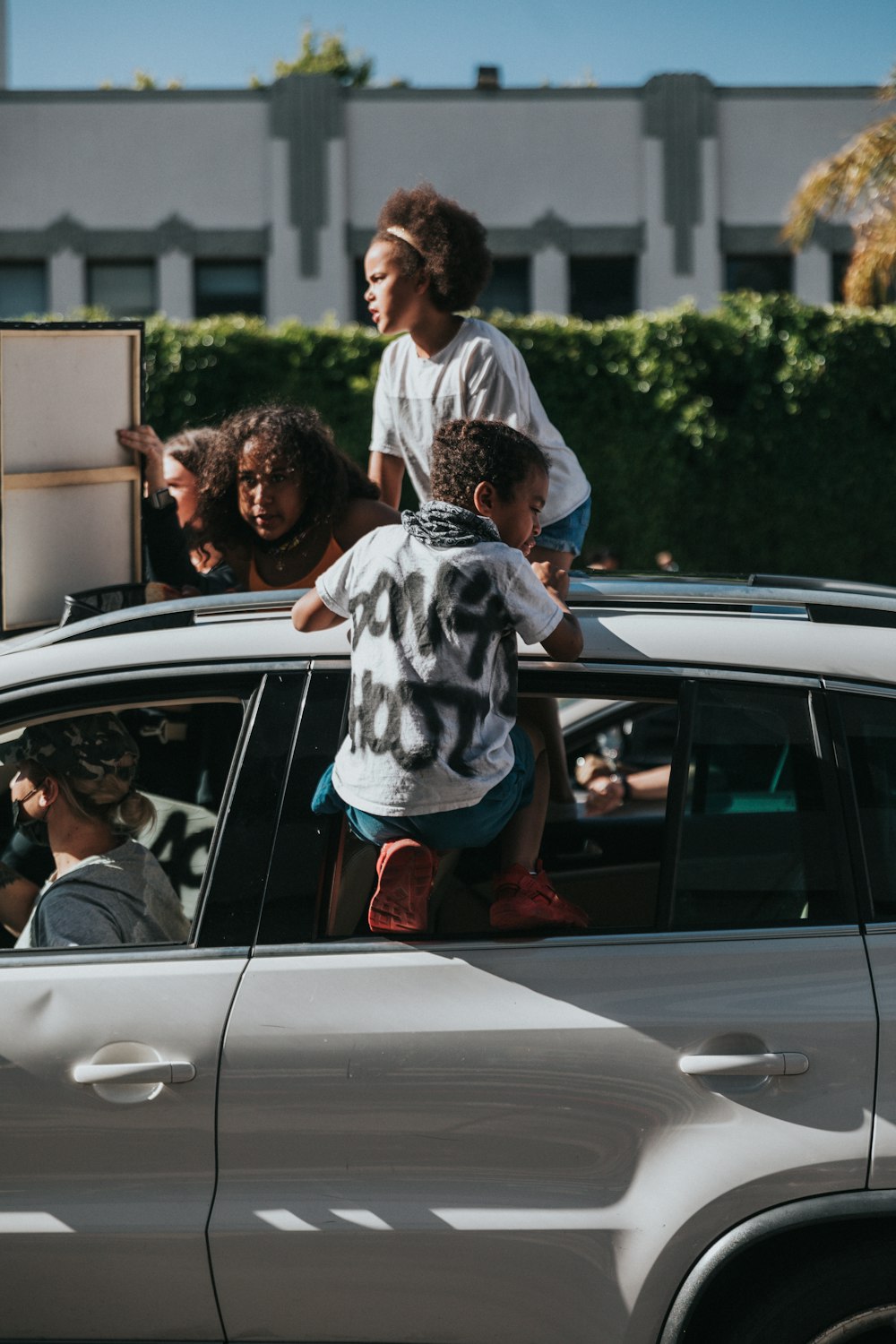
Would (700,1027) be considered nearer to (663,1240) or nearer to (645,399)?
(663,1240)

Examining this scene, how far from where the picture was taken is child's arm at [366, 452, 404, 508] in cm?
416

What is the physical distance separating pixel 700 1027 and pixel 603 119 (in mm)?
21780

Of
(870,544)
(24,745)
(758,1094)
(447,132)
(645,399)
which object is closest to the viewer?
(758,1094)

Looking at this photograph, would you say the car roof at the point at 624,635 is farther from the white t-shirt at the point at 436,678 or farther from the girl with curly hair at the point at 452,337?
the girl with curly hair at the point at 452,337

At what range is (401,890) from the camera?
2318mm

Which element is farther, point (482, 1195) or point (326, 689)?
point (326, 689)

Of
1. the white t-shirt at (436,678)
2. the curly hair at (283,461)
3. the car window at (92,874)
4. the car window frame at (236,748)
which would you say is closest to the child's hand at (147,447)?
the curly hair at (283,461)

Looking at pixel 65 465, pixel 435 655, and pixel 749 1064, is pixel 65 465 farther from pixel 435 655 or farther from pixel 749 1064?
pixel 749 1064

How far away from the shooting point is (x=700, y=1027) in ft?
7.09

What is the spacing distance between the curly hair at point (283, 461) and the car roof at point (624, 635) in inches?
32.9

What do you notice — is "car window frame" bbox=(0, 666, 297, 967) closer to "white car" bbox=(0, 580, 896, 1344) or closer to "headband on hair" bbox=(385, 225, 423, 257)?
"white car" bbox=(0, 580, 896, 1344)

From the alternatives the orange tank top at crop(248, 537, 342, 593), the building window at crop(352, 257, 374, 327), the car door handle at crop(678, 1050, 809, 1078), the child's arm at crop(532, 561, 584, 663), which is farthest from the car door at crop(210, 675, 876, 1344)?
the building window at crop(352, 257, 374, 327)

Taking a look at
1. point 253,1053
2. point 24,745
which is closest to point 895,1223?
point 253,1053

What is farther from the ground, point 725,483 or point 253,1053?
point 725,483
